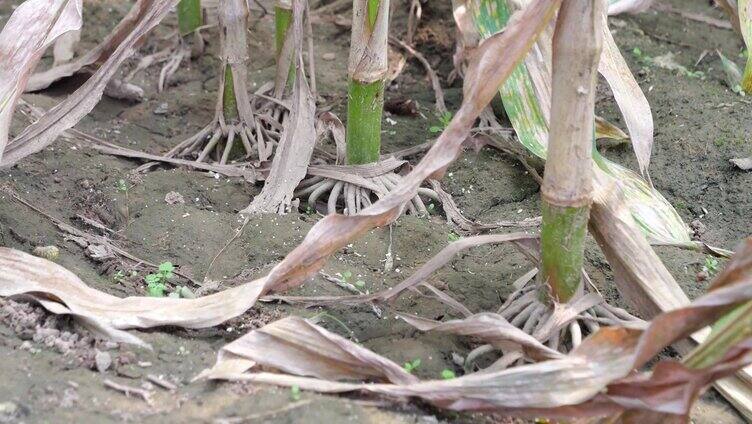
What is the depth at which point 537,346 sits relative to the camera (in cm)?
137

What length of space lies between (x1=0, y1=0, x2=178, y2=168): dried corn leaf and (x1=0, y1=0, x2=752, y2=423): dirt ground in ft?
0.43

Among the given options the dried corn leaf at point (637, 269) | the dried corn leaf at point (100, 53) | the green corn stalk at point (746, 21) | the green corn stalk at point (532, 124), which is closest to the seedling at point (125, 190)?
the dried corn leaf at point (100, 53)

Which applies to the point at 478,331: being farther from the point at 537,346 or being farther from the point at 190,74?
the point at 190,74

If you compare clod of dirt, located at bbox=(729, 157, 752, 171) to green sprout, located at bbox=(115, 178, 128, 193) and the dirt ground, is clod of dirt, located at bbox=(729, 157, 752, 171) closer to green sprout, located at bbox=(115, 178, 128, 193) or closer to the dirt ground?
the dirt ground

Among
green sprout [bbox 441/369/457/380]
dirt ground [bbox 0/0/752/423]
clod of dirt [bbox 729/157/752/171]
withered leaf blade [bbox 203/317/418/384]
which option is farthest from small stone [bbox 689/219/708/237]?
withered leaf blade [bbox 203/317/418/384]

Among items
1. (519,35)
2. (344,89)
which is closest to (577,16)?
(519,35)

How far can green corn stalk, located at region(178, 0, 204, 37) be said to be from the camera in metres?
2.49

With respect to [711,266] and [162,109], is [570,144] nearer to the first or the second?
[711,266]

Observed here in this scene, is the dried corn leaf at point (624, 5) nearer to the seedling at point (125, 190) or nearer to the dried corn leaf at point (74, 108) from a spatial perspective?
the dried corn leaf at point (74, 108)

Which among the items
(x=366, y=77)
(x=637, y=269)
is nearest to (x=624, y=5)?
(x=366, y=77)

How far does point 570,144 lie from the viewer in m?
1.39

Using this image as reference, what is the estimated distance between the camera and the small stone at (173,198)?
199 cm

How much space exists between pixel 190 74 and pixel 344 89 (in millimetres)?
476

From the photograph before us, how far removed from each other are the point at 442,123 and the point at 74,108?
3.18 ft
